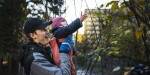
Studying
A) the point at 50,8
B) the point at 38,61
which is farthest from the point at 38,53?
the point at 50,8

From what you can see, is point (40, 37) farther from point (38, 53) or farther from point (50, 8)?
point (50, 8)

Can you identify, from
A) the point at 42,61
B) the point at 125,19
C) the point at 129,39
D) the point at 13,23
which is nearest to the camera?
the point at 42,61

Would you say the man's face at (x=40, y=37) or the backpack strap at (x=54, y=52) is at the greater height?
the man's face at (x=40, y=37)

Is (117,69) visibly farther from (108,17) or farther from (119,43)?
(108,17)

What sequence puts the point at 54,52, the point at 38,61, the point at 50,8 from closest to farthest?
the point at 38,61
the point at 54,52
the point at 50,8

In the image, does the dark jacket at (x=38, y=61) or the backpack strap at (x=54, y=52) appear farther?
the backpack strap at (x=54, y=52)

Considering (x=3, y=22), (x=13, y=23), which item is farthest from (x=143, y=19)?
(x=3, y=22)

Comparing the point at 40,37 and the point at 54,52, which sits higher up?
the point at 40,37

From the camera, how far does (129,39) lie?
626cm

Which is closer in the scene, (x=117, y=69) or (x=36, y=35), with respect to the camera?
(x=36, y=35)

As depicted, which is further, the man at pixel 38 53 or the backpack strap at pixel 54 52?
the backpack strap at pixel 54 52

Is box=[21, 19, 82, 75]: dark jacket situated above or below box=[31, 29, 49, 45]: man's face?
below

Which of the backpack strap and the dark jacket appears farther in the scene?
the backpack strap

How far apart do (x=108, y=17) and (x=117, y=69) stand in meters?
1.22
